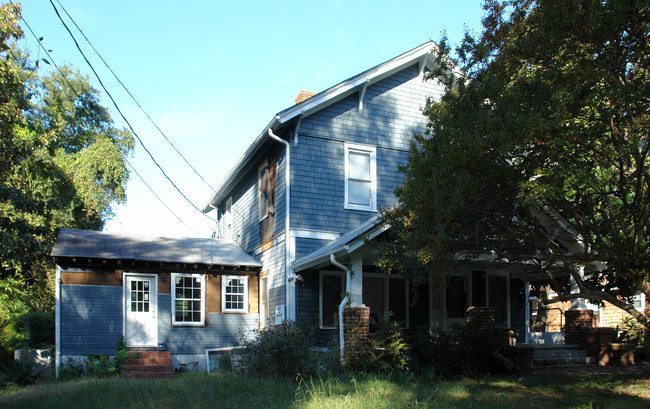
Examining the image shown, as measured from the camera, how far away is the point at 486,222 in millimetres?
10336

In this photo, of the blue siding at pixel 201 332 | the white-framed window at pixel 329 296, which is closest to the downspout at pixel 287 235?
the white-framed window at pixel 329 296

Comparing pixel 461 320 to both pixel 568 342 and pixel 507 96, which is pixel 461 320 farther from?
pixel 507 96

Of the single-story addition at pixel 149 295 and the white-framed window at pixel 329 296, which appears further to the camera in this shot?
the white-framed window at pixel 329 296

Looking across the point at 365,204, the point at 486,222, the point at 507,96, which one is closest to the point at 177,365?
the point at 365,204

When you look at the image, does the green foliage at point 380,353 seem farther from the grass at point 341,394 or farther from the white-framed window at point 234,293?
the white-framed window at point 234,293

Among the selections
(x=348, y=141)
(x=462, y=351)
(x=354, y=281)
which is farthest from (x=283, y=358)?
(x=348, y=141)

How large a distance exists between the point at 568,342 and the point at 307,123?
926cm

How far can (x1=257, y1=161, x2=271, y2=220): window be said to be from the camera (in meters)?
17.1

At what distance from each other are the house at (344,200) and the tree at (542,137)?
4762mm

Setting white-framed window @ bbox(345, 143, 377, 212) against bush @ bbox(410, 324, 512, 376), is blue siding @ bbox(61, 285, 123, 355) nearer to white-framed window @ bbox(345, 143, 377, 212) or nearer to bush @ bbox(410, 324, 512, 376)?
white-framed window @ bbox(345, 143, 377, 212)

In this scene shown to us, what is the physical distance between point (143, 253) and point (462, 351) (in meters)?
9.15

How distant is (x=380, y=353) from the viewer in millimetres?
12250

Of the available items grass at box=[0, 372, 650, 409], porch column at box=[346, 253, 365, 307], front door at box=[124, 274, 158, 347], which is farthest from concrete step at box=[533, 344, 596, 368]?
front door at box=[124, 274, 158, 347]

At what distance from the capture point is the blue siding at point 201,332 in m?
15.9
